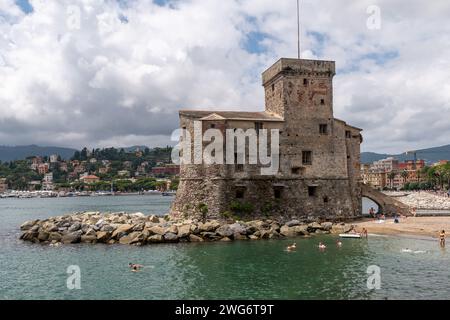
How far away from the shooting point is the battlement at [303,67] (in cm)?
4384

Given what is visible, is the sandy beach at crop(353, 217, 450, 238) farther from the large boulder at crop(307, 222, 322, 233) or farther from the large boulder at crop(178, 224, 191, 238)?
the large boulder at crop(178, 224, 191, 238)

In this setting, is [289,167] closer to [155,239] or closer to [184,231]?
[184,231]

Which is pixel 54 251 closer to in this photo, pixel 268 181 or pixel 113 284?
pixel 113 284

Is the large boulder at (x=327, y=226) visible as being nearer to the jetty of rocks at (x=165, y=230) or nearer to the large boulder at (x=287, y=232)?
the jetty of rocks at (x=165, y=230)

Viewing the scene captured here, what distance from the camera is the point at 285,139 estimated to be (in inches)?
1730

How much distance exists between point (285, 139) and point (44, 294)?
27650mm

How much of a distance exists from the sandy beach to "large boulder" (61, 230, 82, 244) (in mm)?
24518

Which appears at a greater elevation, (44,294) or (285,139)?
(285,139)

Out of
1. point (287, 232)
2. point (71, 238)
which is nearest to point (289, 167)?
point (287, 232)

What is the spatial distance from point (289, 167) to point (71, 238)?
2101 centimetres

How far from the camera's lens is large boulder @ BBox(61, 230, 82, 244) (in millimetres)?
37812

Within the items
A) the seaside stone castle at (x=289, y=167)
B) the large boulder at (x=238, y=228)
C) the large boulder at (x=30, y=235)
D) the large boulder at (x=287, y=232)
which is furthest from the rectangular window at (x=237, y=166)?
the large boulder at (x=30, y=235)

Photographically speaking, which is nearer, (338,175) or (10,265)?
(10,265)

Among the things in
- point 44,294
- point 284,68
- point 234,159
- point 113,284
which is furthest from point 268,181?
point 44,294
